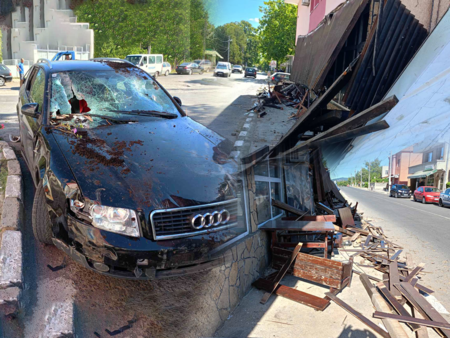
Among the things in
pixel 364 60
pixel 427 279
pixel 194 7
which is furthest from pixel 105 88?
pixel 427 279

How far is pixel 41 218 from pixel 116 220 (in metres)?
1.26

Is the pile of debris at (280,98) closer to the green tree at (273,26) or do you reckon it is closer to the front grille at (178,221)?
→ the green tree at (273,26)

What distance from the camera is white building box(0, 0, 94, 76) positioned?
756 inches

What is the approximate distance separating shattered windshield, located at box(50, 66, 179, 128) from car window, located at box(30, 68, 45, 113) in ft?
0.49

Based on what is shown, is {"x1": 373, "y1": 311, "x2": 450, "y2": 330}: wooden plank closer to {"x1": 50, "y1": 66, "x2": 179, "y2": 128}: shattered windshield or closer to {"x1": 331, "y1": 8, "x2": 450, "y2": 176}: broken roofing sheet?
{"x1": 331, "y1": 8, "x2": 450, "y2": 176}: broken roofing sheet

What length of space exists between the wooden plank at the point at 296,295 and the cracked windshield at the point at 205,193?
25 mm

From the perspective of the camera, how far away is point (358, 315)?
3.78m

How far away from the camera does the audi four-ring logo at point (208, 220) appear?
2691 millimetres

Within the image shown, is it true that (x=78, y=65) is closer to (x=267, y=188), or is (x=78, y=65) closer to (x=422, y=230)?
(x=267, y=188)

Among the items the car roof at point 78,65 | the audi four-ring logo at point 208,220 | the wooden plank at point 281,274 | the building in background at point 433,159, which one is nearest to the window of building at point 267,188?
the wooden plank at point 281,274

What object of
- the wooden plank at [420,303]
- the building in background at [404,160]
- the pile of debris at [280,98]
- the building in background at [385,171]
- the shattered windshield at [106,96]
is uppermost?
the pile of debris at [280,98]

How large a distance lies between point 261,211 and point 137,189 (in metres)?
2.04

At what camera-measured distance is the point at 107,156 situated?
3.11 m

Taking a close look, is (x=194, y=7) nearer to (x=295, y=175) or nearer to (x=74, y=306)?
(x=74, y=306)
